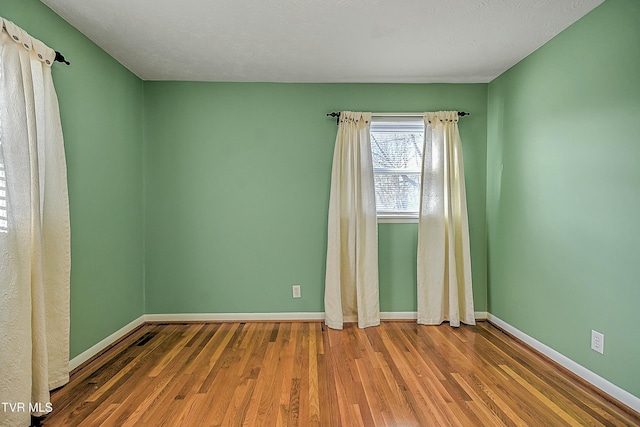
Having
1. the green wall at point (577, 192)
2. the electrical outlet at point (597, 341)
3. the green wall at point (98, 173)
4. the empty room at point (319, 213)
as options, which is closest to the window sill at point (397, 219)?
the empty room at point (319, 213)

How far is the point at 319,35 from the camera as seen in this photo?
276 cm

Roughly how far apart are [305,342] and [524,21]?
300cm

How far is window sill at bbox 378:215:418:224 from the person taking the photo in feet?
12.6

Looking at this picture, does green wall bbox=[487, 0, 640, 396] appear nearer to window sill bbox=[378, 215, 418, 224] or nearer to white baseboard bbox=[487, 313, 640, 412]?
white baseboard bbox=[487, 313, 640, 412]

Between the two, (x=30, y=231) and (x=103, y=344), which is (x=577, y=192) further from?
(x=103, y=344)

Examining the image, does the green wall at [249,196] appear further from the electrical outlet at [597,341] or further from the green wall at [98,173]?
the electrical outlet at [597,341]

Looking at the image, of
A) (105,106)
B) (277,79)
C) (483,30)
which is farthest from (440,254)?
(105,106)

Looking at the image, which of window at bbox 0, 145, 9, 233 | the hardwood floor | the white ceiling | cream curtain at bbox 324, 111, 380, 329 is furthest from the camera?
cream curtain at bbox 324, 111, 380, 329

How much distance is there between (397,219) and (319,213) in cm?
81

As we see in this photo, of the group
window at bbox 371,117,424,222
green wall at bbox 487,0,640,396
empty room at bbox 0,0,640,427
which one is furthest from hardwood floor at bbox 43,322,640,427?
window at bbox 371,117,424,222

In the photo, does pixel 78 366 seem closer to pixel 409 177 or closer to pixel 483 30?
pixel 409 177

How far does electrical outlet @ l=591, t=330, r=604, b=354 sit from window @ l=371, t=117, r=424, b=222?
1.84 meters

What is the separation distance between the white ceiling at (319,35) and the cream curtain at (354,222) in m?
0.62

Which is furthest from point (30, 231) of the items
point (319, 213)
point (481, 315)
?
point (481, 315)
